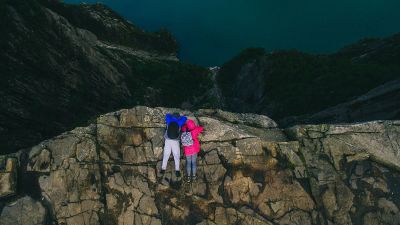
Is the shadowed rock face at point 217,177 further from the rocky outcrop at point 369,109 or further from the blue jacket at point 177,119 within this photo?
the rocky outcrop at point 369,109

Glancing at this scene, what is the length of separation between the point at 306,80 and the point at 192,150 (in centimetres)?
3578

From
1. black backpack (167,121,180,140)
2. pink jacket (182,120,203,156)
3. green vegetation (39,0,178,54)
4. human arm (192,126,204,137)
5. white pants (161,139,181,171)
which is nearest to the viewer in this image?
black backpack (167,121,180,140)

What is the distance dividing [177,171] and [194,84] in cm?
3927

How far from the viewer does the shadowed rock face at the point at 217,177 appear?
19.0 meters

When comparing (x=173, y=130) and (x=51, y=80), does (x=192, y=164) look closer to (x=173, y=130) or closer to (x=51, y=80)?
(x=173, y=130)

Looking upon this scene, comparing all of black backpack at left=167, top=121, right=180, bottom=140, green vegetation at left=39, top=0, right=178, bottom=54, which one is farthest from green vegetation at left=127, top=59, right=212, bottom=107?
black backpack at left=167, top=121, right=180, bottom=140

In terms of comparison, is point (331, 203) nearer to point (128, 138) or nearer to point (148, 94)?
→ point (128, 138)

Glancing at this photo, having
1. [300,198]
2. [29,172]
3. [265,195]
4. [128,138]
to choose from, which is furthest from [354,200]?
[29,172]

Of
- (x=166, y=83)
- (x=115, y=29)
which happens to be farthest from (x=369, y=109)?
(x=115, y=29)

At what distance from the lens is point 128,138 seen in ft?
67.8

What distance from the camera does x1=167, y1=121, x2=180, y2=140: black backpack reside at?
19.2m

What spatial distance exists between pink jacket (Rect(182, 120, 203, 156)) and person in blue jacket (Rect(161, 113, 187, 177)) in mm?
278

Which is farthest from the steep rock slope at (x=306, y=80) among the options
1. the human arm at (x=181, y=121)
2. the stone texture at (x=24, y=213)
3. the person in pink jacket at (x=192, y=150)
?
the stone texture at (x=24, y=213)

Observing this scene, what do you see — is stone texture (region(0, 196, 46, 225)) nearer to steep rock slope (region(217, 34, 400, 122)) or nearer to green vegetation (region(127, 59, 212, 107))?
steep rock slope (region(217, 34, 400, 122))
